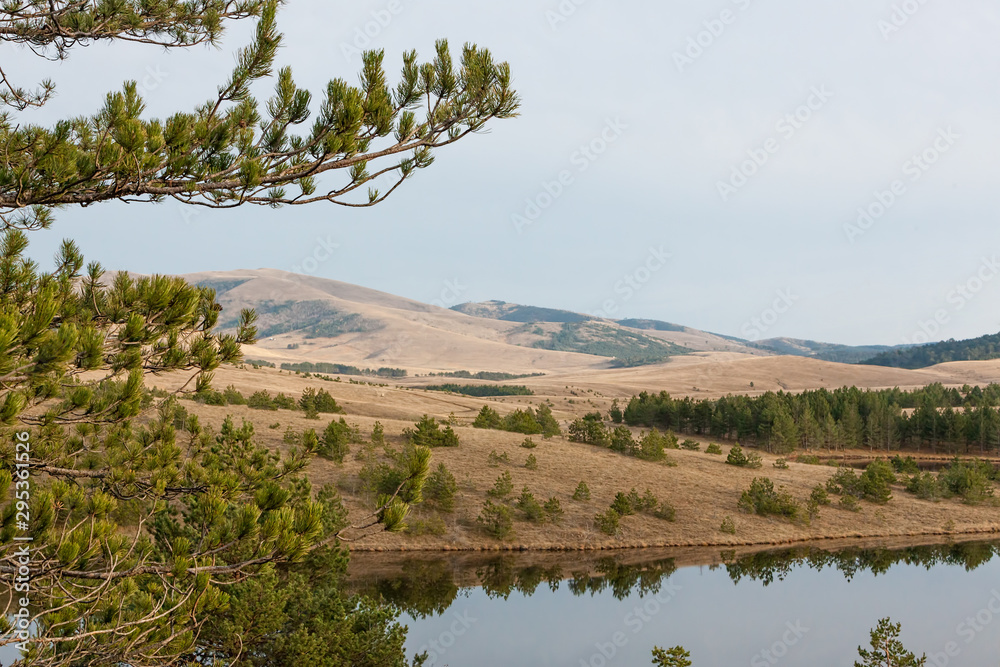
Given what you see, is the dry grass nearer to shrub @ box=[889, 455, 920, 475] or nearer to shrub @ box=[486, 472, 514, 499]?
shrub @ box=[486, 472, 514, 499]

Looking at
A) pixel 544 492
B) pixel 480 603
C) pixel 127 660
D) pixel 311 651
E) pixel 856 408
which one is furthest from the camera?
pixel 856 408

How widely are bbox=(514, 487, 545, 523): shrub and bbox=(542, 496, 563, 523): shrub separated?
33 centimetres

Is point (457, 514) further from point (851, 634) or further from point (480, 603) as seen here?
point (851, 634)

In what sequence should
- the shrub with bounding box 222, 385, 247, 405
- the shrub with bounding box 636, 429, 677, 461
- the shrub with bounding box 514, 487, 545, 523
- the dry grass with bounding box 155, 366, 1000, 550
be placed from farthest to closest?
the shrub with bounding box 222, 385, 247, 405, the shrub with bounding box 636, 429, 677, 461, the shrub with bounding box 514, 487, 545, 523, the dry grass with bounding box 155, 366, 1000, 550

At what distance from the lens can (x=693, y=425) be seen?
223ft

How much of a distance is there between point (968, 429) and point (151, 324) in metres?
74.8

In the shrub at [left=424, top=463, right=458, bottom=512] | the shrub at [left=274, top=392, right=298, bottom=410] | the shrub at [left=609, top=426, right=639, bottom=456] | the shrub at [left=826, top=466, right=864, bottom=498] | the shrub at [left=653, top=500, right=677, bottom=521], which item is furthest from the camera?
the shrub at [left=274, top=392, right=298, bottom=410]

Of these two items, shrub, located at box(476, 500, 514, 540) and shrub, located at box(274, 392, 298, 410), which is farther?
shrub, located at box(274, 392, 298, 410)

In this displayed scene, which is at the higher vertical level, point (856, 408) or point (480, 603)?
point (856, 408)

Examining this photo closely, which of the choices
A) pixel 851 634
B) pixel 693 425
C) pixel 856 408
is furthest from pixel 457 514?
pixel 856 408

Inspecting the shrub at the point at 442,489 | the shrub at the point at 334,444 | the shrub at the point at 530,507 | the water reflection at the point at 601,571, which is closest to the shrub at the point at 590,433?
the shrub at the point at 530,507

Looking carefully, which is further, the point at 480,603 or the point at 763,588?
the point at 763,588

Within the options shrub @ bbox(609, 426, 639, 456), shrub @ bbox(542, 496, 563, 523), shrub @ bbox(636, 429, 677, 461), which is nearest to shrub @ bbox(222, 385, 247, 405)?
shrub @ bbox(542, 496, 563, 523)

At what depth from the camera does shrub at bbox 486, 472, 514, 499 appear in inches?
1379
